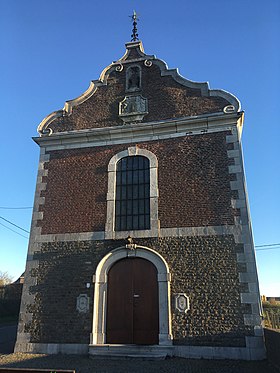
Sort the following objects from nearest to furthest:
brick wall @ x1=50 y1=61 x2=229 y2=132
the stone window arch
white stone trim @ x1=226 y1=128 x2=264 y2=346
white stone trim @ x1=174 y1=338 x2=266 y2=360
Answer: white stone trim @ x1=174 y1=338 x2=266 y2=360 → white stone trim @ x1=226 y1=128 x2=264 y2=346 → brick wall @ x1=50 y1=61 x2=229 y2=132 → the stone window arch

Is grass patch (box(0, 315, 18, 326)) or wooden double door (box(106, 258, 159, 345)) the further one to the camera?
grass patch (box(0, 315, 18, 326))

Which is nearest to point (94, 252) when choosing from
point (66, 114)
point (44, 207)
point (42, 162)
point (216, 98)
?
point (44, 207)

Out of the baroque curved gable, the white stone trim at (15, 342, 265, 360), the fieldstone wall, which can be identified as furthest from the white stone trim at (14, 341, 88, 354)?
the baroque curved gable

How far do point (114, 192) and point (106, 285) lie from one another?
10.0ft

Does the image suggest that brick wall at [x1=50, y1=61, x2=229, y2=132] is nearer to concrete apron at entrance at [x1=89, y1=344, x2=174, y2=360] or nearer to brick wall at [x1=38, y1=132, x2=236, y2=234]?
brick wall at [x1=38, y1=132, x2=236, y2=234]

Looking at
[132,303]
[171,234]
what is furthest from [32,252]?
[171,234]

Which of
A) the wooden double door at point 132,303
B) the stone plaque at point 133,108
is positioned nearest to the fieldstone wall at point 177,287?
the wooden double door at point 132,303

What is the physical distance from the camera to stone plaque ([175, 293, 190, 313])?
8.82m

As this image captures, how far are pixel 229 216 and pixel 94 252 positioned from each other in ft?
14.4

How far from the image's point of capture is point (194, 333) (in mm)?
8492

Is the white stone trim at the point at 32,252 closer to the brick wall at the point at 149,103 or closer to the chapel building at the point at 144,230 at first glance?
the chapel building at the point at 144,230

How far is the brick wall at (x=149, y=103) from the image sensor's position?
11188mm

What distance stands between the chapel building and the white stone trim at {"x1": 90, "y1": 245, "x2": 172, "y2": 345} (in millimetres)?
30

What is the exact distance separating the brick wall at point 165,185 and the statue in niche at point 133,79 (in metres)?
2.63
